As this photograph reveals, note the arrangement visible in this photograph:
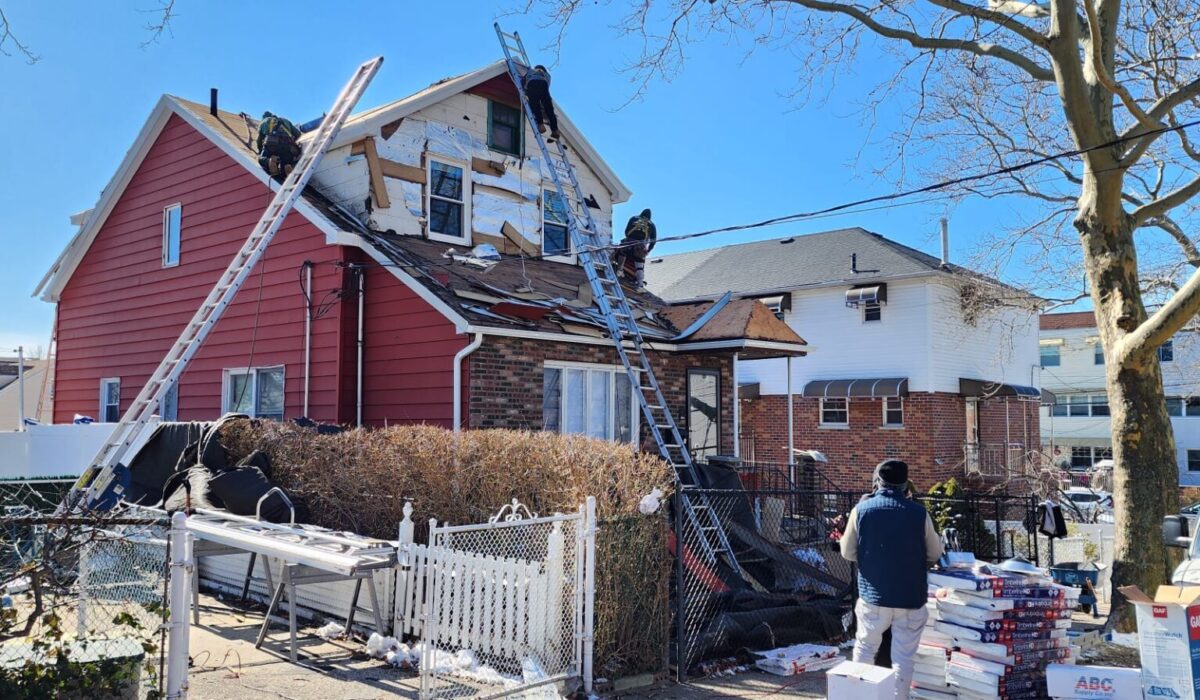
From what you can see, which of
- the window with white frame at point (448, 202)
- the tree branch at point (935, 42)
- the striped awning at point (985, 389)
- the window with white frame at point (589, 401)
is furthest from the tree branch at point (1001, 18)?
the striped awning at point (985, 389)

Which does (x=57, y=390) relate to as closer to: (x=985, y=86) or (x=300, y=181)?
(x=300, y=181)

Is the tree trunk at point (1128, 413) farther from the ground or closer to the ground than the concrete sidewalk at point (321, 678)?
farther from the ground

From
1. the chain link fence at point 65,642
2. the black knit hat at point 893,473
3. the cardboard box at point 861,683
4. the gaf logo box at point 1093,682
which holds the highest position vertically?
the black knit hat at point 893,473

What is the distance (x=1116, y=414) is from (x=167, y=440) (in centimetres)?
1099

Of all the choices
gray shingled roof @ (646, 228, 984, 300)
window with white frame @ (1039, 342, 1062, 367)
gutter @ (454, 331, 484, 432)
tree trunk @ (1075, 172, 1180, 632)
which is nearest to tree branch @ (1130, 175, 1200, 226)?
tree trunk @ (1075, 172, 1180, 632)

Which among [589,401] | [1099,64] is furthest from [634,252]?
[1099,64]

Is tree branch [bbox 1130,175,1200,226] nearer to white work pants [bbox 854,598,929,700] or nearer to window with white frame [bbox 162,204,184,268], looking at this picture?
white work pants [bbox 854,598,929,700]

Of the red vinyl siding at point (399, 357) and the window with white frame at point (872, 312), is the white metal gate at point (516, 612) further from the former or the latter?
the window with white frame at point (872, 312)

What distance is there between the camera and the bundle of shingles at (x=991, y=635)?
21.8ft

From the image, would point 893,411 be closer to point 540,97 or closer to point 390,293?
point 540,97

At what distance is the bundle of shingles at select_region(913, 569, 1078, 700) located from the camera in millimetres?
6633

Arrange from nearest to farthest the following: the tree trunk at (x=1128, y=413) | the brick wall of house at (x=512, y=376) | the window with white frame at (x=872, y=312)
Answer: the tree trunk at (x=1128, y=413), the brick wall of house at (x=512, y=376), the window with white frame at (x=872, y=312)

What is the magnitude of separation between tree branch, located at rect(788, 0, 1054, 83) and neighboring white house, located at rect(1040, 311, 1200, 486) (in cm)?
3284

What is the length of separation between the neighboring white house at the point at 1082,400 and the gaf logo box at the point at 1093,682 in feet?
123
